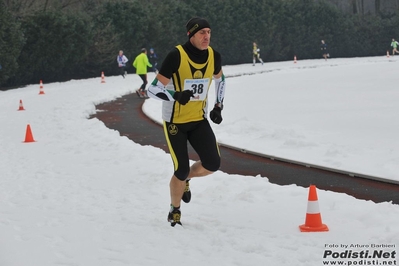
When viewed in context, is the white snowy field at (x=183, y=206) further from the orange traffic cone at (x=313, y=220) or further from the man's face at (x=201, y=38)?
the man's face at (x=201, y=38)

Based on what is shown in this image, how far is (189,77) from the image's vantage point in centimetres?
687

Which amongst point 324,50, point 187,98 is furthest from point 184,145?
point 324,50

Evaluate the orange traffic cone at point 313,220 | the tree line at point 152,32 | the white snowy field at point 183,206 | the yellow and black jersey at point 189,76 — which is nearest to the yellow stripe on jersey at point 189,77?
the yellow and black jersey at point 189,76

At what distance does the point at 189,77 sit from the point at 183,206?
6.22 ft

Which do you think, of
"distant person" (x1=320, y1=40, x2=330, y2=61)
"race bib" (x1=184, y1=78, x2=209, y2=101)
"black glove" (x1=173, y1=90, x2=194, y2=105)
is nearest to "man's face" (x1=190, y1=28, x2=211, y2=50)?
"race bib" (x1=184, y1=78, x2=209, y2=101)

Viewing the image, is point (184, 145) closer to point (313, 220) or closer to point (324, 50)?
point (313, 220)

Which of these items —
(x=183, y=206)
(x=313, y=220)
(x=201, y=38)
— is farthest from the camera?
(x=183, y=206)

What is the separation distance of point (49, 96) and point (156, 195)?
18956 mm

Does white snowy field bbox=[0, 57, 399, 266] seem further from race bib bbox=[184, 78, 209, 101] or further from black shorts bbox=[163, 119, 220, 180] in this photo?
race bib bbox=[184, 78, 209, 101]

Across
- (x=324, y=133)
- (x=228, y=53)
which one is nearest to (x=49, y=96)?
(x=324, y=133)

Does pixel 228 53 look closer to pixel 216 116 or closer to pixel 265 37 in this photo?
pixel 265 37

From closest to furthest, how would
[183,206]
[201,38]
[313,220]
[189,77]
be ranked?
[313,220] < [201,38] < [189,77] < [183,206]

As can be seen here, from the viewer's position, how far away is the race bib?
689cm

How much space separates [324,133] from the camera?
48.3ft
